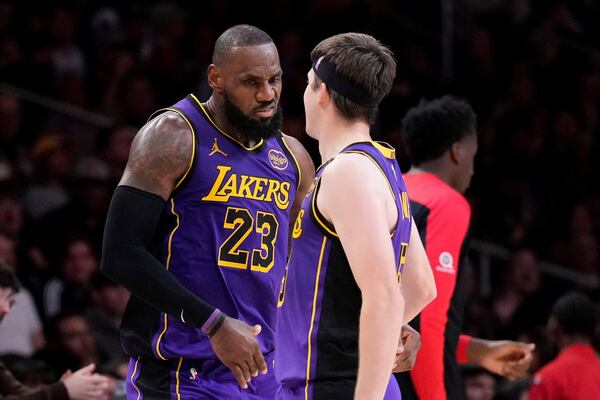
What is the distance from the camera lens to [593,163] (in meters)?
11.7

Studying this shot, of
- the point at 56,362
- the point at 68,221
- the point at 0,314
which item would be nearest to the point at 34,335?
the point at 56,362

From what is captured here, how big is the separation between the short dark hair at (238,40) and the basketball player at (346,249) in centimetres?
65

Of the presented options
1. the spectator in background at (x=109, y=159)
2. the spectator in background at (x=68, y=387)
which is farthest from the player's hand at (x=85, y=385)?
the spectator in background at (x=109, y=159)

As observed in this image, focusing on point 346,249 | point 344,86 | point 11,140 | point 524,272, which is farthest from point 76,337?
point 524,272

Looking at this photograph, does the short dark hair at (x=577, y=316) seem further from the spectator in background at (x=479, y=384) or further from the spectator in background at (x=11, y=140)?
the spectator in background at (x=11, y=140)

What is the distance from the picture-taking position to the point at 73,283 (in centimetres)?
778

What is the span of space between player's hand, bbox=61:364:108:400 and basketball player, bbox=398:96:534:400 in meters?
1.42

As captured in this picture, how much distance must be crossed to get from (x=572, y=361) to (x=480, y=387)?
3.61 feet

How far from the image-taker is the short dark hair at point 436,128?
5.18m

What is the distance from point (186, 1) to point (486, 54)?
3.27m

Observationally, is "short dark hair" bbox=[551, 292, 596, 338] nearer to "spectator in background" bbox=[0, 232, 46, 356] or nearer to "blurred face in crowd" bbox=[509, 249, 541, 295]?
"blurred face in crowd" bbox=[509, 249, 541, 295]

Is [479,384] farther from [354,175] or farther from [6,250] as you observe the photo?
[354,175]

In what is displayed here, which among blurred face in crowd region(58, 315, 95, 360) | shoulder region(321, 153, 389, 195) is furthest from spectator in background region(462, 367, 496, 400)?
A: shoulder region(321, 153, 389, 195)

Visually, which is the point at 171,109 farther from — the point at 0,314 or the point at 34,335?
the point at 34,335
